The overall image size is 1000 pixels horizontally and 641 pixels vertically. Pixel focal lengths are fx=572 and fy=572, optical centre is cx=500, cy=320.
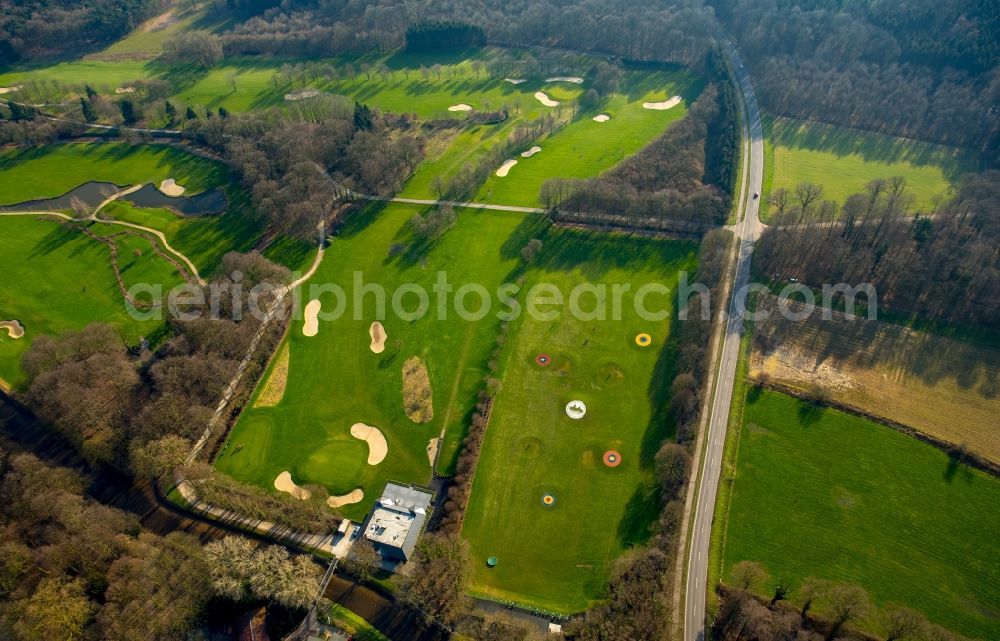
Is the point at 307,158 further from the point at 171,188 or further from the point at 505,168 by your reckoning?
the point at 505,168

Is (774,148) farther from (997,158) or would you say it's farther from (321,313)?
(321,313)

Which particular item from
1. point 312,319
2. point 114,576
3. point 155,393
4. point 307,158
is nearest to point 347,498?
point 114,576

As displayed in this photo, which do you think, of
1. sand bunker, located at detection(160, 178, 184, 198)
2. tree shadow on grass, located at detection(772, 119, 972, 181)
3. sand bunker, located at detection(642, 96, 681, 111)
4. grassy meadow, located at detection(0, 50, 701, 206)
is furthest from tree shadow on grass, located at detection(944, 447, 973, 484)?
sand bunker, located at detection(160, 178, 184, 198)

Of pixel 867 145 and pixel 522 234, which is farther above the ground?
pixel 867 145

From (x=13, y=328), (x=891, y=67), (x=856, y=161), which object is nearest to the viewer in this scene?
(x=13, y=328)

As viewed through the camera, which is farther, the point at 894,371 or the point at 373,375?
the point at 373,375

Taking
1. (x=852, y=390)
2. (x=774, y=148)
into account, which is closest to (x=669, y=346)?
(x=852, y=390)

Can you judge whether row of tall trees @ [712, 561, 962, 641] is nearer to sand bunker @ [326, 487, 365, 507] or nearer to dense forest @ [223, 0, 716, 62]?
sand bunker @ [326, 487, 365, 507]
